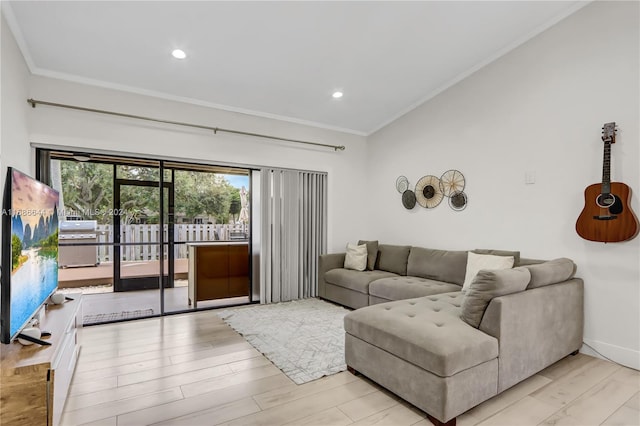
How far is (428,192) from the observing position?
450 centimetres

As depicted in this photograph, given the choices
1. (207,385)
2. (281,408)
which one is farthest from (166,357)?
(281,408)

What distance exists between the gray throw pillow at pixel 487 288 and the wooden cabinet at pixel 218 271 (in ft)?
11.3

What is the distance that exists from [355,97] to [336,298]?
270 cm

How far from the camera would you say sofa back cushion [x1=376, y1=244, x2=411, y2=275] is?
445 centimetres

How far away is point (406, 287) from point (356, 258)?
119 centimetres

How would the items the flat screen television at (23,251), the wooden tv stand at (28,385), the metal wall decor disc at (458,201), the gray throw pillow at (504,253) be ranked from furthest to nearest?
the metal wall decor disc at (458,201), the gray throw pillow at (504,253), the flat screen television at (23,251), the wooden tv stand at (28,385)

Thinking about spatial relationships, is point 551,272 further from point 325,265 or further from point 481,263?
point 325,265

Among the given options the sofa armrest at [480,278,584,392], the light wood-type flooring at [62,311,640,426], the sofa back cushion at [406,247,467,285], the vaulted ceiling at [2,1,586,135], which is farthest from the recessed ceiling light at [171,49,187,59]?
the sofa back cushion at [406,247,467,285]

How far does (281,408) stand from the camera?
6.81ft

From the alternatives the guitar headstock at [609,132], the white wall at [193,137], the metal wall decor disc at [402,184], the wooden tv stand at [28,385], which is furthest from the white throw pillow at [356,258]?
the wooden tv stand at [28,385]

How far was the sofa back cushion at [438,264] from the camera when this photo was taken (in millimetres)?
3744

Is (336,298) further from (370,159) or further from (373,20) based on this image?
(373,20)

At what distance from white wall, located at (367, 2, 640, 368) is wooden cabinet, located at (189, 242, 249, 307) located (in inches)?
106

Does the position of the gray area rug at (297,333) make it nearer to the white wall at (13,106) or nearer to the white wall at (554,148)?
the white wall at (554,148)
